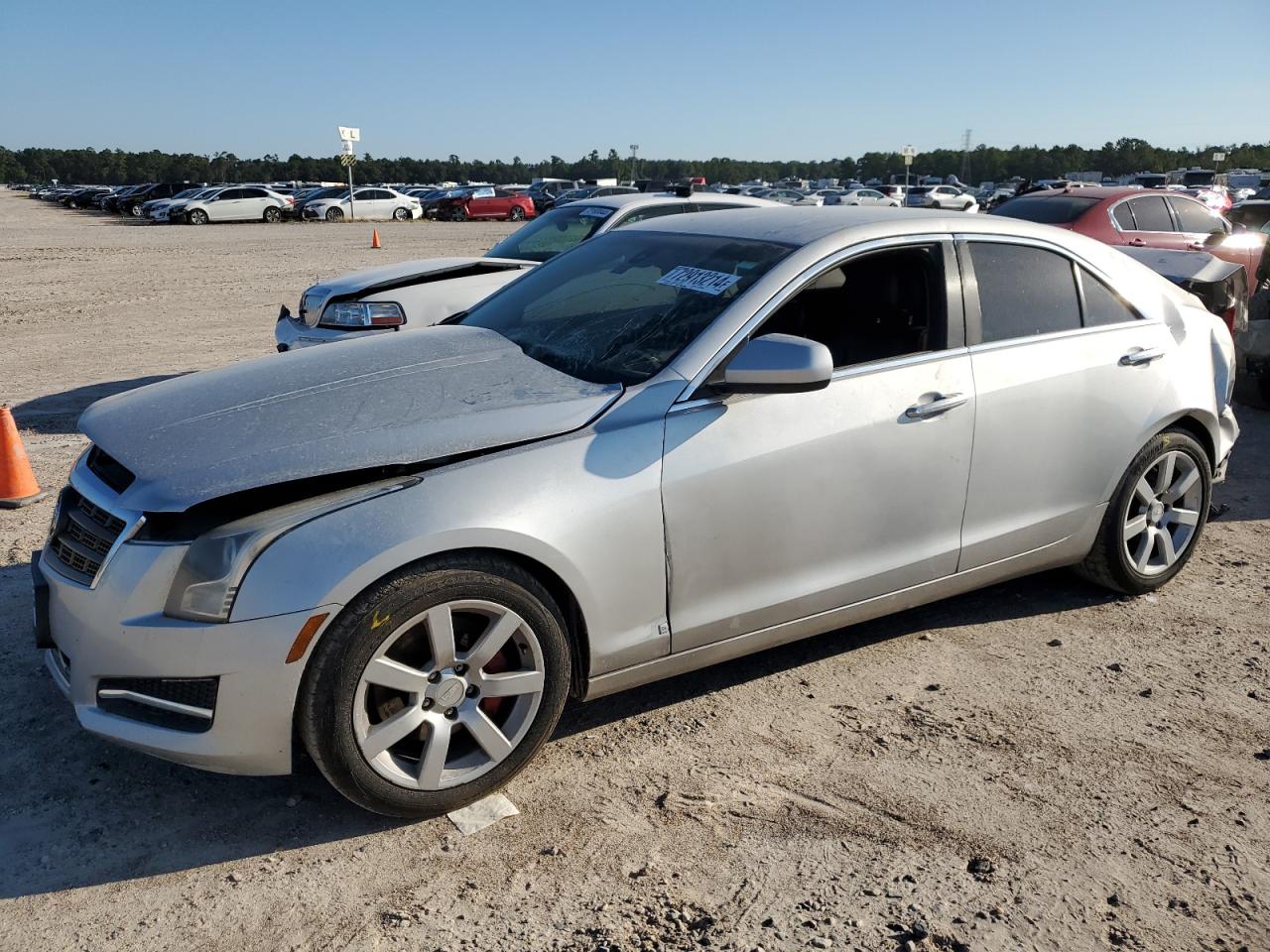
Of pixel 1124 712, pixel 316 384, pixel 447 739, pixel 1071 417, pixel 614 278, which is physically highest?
pixel 614 278

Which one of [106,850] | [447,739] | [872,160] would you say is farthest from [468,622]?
[872,160]

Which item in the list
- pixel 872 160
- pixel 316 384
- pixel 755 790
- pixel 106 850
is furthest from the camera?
pixel 872 160

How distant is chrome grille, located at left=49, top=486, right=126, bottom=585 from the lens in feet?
9.75

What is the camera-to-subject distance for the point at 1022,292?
4145 mm

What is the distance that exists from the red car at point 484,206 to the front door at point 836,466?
137ft

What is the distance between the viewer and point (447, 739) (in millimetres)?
3041

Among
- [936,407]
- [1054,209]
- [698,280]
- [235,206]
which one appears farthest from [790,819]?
[235,206]

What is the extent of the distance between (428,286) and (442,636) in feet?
15.7

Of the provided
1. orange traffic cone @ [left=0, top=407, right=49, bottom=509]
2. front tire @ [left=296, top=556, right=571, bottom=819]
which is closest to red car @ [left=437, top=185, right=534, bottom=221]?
orange traffic cone @ [left=0, top=407, right=49, bottom=509]

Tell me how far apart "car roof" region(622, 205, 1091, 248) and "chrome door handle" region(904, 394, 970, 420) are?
643 millimetres

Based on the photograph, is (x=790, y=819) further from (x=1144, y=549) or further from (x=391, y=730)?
(x=1144, y=549)

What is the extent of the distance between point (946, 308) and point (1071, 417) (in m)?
0.73

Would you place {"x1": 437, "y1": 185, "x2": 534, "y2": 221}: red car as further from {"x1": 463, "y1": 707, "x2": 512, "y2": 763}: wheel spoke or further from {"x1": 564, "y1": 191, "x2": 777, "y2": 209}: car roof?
{"x1": 463, "y1": 707, "x2": 512, "y2": 763}: wheel spoke

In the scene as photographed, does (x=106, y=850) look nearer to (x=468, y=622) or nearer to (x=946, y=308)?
(x=468, y=622)
